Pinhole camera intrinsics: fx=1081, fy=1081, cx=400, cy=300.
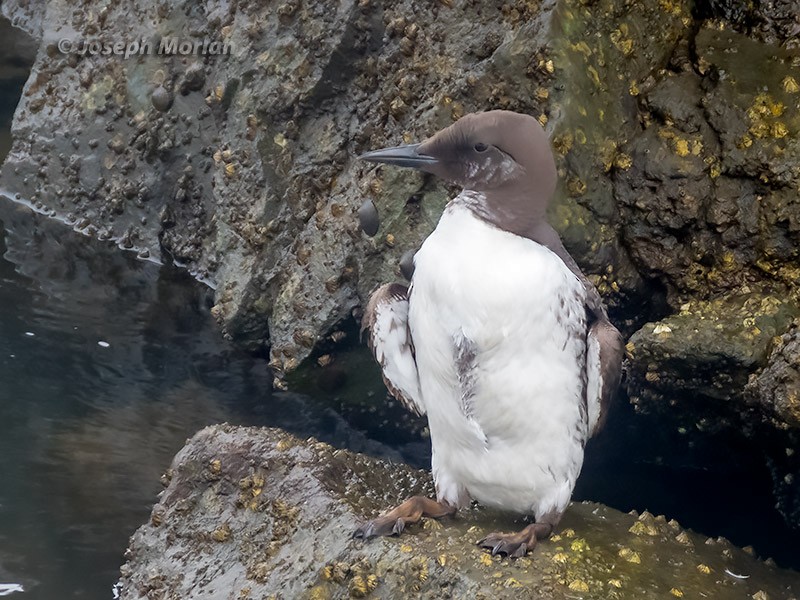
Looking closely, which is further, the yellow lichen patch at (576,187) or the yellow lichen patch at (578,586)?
the yellow lichen patch at (576,187)

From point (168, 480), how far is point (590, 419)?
1840 mm

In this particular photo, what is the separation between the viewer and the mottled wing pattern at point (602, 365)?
3.67m

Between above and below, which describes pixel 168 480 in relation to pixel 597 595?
below

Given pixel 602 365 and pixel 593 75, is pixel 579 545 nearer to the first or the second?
pixel 602 365

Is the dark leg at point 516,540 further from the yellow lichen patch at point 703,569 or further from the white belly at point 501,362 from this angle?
the yellow lichen patch at point 703,569

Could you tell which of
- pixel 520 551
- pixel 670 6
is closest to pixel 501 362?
pixel 520 551

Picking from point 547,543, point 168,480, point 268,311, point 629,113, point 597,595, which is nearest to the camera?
point 597,595

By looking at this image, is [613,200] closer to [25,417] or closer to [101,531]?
[101,531]

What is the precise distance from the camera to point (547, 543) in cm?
372

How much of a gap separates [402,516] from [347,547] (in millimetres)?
217

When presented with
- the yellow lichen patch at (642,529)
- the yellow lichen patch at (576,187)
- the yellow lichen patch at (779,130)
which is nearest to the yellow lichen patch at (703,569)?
the yellow lichen patch at (642,529)

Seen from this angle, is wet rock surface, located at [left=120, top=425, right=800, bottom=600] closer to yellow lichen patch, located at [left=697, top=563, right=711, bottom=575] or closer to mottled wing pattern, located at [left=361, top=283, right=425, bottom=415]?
yellow lichen patch, located at [left=697, top=563, right=711, bottom=575]

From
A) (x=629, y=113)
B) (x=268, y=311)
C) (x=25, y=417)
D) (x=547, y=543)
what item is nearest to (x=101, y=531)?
(x=25, y=417)

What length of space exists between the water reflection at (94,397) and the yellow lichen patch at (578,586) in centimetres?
213
